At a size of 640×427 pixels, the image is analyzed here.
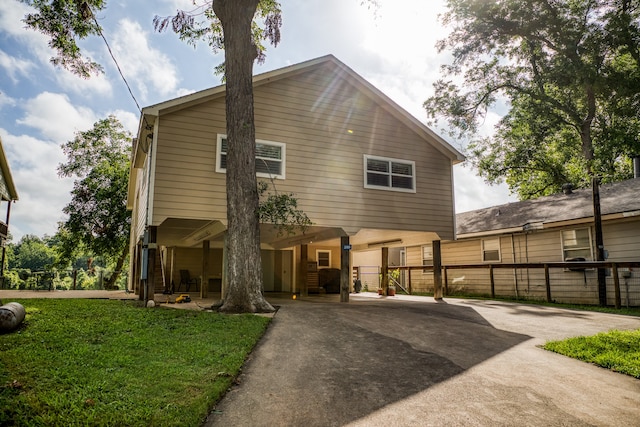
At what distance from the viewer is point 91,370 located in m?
4.27

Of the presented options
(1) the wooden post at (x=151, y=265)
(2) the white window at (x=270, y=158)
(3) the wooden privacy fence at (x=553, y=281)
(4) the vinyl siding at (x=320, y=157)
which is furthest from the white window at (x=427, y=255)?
(1) the wooden post at (x=151, y=265)

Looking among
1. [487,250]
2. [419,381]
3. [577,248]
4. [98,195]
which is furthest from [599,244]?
[98,195]

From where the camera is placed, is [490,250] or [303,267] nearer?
[303,267]

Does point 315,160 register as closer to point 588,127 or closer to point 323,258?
point 323,258

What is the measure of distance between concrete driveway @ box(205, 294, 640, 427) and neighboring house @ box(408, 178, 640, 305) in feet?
22.9

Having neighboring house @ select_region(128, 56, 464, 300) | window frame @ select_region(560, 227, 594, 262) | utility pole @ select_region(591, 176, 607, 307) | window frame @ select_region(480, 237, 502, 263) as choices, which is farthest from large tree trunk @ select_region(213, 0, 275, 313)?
window frame @ select_region(480, 237, 502, 263)

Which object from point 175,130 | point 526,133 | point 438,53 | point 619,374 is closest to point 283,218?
point 175,130

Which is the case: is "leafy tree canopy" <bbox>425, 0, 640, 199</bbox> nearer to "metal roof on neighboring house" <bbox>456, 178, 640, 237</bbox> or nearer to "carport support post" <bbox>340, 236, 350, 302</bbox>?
"metal roof on neighboring house" <bbox>456, 178, 640, 237</bbox>

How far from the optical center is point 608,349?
241 inches

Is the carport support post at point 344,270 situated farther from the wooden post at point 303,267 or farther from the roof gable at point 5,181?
the roof gable at point 5,181

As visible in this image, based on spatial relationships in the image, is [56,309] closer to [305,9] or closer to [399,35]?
[305,9]

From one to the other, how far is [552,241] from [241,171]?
12.2 meters

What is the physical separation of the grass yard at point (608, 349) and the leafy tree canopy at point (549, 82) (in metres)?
12.1

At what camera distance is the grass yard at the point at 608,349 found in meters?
5.41
